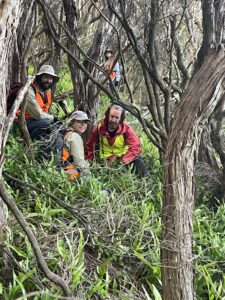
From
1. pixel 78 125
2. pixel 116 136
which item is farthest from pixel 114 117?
pixel 78 125

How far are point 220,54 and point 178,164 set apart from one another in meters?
0.80

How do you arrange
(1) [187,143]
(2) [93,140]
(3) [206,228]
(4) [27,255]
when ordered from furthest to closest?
1. (2) [93,140]
2. (3) [206,228]
3. (4) [27,255]
4. (1) [187,143]

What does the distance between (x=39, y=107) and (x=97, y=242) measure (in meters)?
2.30

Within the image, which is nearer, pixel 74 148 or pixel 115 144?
pixel 74 148

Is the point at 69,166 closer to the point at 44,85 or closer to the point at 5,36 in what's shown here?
the point at 44,85

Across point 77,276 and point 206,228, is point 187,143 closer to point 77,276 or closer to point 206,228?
point 77,276

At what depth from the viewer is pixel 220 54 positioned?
3.35 m

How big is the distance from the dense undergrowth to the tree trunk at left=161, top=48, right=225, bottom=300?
25cm

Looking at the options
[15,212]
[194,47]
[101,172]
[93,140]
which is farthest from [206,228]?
[194,47]

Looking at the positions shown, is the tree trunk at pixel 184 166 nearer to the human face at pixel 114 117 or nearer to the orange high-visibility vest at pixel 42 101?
the human face at pixel 114 117

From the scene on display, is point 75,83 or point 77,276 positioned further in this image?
point 75,83

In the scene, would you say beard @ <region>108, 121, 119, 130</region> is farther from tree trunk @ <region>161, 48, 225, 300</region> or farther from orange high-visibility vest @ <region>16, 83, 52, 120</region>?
tree trunk @ <region>161, 48, 225, 300</region>

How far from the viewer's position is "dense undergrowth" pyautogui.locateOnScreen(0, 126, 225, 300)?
3525 millimetres

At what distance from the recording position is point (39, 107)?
5719 mm
